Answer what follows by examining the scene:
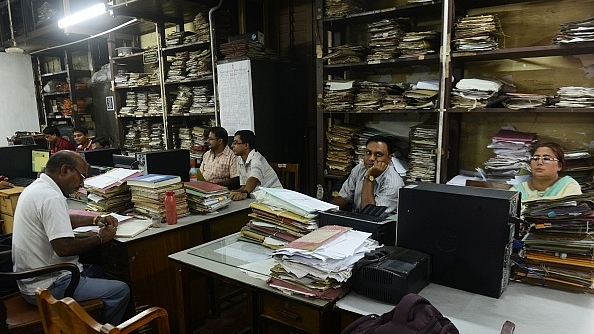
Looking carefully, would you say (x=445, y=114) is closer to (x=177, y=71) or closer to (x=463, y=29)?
(x=463, y=29)

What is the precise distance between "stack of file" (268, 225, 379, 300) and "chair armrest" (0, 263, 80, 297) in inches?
44.0

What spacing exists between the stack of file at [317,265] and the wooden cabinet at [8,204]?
3.23 m

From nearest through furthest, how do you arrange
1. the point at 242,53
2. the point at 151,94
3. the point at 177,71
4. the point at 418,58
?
the point at 418,58
the point at 242,53
the point at 177,71
the point at 151,94

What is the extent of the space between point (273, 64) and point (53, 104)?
5.35 meters

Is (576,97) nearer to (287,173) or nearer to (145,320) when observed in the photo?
(287,173)

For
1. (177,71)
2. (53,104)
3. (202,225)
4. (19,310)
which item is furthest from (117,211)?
(53,104)

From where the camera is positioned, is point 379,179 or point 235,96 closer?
point 379,179

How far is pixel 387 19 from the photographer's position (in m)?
2.99

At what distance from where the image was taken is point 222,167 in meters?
3.76

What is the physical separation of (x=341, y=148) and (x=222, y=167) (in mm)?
1204

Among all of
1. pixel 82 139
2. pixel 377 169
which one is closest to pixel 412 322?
pixel 377 169

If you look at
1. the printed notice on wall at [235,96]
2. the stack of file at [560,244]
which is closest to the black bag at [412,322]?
the stack of file at [560,244]

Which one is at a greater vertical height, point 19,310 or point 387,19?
point 387,19

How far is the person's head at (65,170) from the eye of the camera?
82.7 inches
